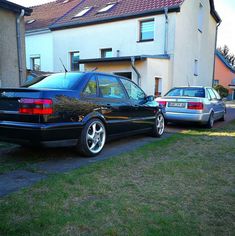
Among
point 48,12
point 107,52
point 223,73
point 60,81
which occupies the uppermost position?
point 48,12

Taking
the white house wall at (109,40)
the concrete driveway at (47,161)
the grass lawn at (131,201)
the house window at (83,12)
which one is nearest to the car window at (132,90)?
the concrete driveway at (47,161)

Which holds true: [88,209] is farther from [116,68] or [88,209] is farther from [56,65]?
[56,65]

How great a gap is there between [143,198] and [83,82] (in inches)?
98.9

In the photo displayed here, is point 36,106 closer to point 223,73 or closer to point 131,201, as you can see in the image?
point 131,201

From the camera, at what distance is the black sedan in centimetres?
427

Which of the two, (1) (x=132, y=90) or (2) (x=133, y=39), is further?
(2) (x=133, y=39)

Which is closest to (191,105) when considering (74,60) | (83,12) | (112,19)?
(112,19)

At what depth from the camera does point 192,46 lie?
1891 centimetres

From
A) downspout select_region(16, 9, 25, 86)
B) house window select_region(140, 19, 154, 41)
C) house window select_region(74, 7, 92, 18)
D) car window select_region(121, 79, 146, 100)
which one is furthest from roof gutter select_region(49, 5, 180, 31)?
car window select_region(121, 79, 146, 100)

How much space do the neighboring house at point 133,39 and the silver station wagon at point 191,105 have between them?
176 inches

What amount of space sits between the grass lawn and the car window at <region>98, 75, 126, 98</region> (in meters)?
1.37

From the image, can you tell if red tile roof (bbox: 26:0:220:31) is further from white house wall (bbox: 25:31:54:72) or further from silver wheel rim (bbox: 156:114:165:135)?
silver wheel rim (bbox: 156:114:165:135)

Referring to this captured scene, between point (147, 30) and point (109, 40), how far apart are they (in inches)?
105

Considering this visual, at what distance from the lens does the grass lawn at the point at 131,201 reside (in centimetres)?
263
